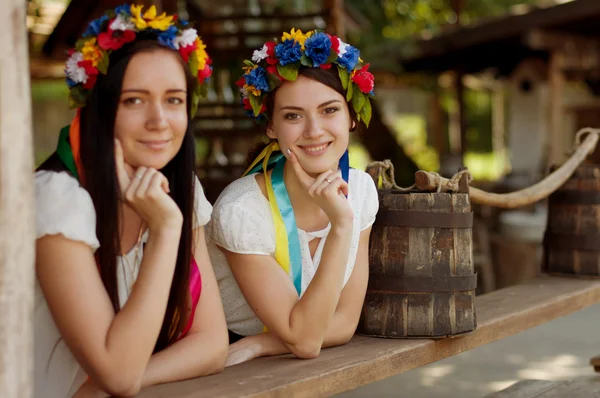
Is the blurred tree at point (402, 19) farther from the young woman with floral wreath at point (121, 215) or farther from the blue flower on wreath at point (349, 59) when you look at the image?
the young woman with floral wreath at point (121, 215)

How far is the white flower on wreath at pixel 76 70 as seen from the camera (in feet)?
7.34

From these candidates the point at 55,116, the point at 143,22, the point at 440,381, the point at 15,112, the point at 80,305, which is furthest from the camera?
the point at 55,116

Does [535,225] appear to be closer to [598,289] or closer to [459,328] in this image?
[598,289]

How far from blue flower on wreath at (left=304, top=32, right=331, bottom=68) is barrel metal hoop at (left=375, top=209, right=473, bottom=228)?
2.02 ft

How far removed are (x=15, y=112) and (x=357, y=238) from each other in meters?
1.42

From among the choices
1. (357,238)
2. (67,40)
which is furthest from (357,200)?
(67,40)

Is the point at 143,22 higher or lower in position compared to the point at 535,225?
higher

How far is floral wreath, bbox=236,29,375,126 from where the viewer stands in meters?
2.79

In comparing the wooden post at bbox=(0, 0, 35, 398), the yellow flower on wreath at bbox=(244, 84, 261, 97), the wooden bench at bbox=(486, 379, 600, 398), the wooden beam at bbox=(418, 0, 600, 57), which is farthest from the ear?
the wooden beam at bbox=(418, 0, 600, 57)

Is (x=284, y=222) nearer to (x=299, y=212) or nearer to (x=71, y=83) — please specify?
(x=299, y=212)

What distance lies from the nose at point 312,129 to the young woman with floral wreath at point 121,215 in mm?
433

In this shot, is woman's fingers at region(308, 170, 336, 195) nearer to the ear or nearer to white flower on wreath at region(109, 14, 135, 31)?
the ear

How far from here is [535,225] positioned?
339 inches

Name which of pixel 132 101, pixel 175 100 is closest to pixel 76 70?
pixel 132 101
